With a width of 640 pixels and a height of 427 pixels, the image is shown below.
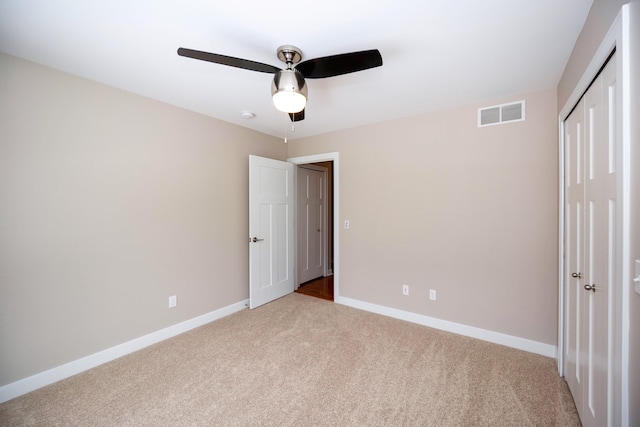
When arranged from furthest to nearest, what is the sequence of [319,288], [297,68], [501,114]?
1. [319,288]
2. [501,114]
3. [297,68]

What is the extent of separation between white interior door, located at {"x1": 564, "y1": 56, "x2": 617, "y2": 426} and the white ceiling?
50 cm

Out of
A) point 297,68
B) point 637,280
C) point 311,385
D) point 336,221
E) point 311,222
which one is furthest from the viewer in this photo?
point 311,222

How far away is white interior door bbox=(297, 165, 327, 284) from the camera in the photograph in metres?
4.57

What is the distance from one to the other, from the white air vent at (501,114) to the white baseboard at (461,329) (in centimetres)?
204

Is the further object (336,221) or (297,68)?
(336,221)

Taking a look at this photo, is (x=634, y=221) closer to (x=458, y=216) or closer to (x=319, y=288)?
(x=458, y=216)

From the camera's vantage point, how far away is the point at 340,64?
155 cm

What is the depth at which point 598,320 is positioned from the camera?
1357 millimetres

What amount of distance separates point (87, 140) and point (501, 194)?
3.70 meters

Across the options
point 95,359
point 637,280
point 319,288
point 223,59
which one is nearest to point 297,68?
point 223,59

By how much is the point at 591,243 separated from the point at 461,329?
1.67 meters

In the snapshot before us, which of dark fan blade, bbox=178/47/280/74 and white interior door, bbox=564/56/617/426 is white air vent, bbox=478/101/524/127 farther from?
dark fan blade, bbox=178/47/280/74

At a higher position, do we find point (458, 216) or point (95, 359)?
point (458, 216)

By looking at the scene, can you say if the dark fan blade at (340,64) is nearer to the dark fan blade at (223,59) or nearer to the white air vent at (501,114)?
the dark fan blade at (223,59)
